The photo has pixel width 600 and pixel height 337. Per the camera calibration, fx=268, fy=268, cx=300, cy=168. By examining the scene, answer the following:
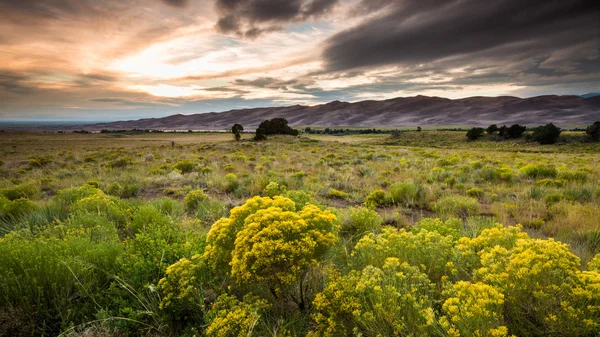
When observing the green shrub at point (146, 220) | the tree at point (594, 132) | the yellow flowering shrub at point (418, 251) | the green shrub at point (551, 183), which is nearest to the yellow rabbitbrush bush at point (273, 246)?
the yellow flowering shrub at point (418, 251)

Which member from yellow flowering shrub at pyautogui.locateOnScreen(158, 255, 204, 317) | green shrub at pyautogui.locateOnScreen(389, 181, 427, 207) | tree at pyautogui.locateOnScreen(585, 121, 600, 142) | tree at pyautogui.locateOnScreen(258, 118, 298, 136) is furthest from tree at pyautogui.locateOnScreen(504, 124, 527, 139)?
yellow flowering shrub at pyautogui.locateOnScreen(158, 255, 204, 317)

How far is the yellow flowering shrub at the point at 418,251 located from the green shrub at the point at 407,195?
4.65 m

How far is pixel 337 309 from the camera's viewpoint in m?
2.77

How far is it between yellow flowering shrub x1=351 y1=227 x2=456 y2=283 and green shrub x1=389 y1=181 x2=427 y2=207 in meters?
4.65

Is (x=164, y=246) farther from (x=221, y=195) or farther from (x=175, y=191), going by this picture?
(x=175, y=191)

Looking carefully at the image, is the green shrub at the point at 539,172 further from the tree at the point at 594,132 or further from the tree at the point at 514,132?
the tree at the point at 514,132

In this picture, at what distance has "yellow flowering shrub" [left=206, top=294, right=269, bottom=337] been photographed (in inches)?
100

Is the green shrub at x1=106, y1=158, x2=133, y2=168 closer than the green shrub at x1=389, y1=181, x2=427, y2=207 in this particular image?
No

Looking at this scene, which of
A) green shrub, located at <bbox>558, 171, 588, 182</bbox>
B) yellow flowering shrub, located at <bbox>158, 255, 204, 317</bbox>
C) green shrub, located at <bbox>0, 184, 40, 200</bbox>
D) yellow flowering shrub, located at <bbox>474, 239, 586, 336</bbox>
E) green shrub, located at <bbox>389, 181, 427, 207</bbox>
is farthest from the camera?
green shrub, located at <bbox>558, 171, 588, 182</bbox>

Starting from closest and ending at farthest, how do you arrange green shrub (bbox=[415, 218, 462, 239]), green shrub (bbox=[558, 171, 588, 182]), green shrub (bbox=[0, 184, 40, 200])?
green shrub (bbox=[415, 218, 462, 239])
green shrub (bbox=[0, 184, 40, 200])
green shrub (bbox=[558, 171, 588, 182])

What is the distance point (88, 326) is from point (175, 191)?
7131 millimetres

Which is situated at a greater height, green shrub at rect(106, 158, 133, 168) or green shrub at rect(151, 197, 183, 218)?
green shrub at rect(106, 158, 133, 168)

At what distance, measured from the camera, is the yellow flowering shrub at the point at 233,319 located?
8.34 feet

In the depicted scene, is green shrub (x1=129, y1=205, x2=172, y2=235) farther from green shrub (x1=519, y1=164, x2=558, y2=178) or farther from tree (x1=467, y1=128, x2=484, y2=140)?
tree (x1=467, y1=128, x2=484, y2=140)
